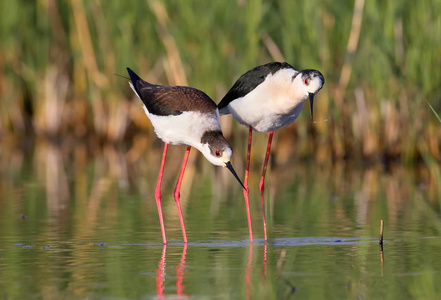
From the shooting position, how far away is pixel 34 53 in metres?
15.6

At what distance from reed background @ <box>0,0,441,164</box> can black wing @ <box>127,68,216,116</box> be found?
12.4ft

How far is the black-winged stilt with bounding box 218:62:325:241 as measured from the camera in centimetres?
723

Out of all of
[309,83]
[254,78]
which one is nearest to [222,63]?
[254,78]

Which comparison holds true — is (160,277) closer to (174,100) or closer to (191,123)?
(191,123)

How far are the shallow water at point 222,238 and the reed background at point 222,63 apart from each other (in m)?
1.00

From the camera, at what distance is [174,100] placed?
23.9ft

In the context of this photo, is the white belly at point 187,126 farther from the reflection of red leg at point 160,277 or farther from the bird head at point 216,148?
the reflection of red leg at point 160,277

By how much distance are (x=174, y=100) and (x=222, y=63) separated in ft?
16.2

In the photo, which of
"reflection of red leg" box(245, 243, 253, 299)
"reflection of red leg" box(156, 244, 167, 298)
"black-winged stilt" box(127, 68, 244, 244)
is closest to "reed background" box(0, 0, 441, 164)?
"black-winged stilt" box(127, 68, 244, 244)

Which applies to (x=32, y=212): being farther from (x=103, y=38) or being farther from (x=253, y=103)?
(x=103, y=38)

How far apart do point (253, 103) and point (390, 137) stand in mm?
4855

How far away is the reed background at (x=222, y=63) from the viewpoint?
11.2 meters

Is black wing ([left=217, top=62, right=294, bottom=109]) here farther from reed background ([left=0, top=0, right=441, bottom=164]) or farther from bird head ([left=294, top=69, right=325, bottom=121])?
reed background ([left=0, top=0, right=441, bottom=164])

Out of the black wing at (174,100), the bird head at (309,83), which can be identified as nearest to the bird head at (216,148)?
the black wing at (174,100)
